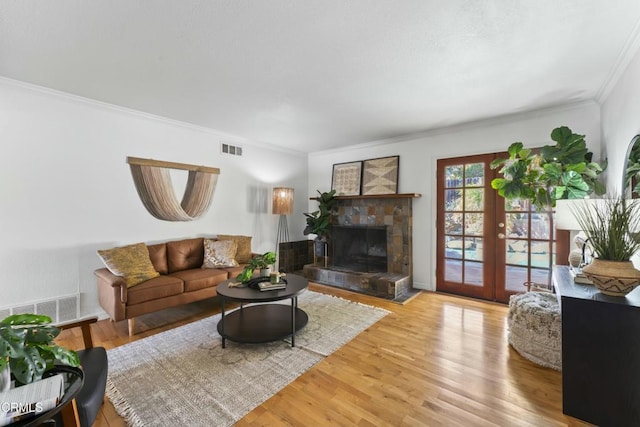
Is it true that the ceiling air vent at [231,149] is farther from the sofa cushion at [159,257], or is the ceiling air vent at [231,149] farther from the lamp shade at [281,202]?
the sofa cushion at [159,257]

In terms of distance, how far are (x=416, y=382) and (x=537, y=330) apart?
1.15 metres

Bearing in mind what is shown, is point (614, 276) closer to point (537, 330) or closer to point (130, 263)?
point (537, 330)

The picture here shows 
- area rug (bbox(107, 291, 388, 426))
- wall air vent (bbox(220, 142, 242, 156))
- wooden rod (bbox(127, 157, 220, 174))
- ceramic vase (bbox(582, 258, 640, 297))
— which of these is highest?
wall air vent (bbox(220, 142, 242, 156))

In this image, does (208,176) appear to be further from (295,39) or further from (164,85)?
(295,39)

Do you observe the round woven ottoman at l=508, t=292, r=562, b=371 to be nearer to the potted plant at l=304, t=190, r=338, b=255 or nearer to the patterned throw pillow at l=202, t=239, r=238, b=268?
the potted plant at l=304, t=190, r=338, b=255

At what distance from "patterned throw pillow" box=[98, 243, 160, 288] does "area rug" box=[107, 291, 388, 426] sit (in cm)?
65

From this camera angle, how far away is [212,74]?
2.48 meters

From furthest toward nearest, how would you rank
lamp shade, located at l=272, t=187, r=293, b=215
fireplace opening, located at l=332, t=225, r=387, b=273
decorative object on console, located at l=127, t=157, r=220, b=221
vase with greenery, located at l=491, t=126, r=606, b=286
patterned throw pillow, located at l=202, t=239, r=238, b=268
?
lamp shade, located at l=272, t=187, r=293, b=215, fireplace opening, located at l=332, t=225, r=387, b=273, patterned throw pillow, located at l=202, t=239, r=238, b=268, decorative object on console, located at l=127, t=157, r=220, b=221, vase with greenery, located at l=491, t=126, r=606, b=286

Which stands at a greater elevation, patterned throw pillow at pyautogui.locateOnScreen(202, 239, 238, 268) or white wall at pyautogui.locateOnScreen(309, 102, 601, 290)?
white wall at pyautogui.locateOnScreen(309, 102, 601, 290)

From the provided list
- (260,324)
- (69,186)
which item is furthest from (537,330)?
(69,186)

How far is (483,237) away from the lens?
12.5 ft

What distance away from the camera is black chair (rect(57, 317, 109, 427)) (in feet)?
3.73

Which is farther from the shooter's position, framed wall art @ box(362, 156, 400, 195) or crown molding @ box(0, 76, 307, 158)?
framed wall art @ box(362, 156, 400, 195)

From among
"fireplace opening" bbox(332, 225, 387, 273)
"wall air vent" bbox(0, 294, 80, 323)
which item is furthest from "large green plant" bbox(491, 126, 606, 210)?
"wall air vent" bbox(0, 294, 80, 323)
